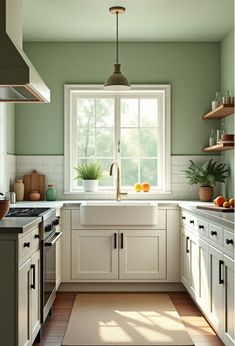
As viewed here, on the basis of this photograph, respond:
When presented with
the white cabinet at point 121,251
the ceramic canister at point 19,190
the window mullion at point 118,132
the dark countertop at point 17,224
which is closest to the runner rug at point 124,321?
the white cabinet at point 121,251

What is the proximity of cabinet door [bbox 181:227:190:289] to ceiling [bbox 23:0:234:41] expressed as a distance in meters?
2.04

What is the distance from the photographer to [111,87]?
4.46 m

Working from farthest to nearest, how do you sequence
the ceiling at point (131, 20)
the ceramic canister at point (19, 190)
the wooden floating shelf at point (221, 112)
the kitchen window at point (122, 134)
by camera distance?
the kitchen window at point (122, 134) < the ceramic canister at point (19, 190) < the wooden floating shelf at point (221, 112) < the ceiling at point (131, 20)

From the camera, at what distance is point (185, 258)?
4570 mm

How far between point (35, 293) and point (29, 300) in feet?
0.77

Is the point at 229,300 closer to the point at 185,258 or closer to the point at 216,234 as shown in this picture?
the point at 216,234

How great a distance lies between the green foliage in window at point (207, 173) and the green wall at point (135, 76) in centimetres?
28

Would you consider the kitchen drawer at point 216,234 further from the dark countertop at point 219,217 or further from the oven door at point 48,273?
the oven door at point 48,273

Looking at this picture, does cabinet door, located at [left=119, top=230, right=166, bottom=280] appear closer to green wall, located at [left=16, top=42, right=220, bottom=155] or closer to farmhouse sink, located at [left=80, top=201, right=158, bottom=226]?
farmhouse sink, located at [left=80, top=201, right=158, bottom=226]

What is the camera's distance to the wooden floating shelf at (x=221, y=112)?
459 cm

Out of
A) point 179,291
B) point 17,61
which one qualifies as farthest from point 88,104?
point 17,61

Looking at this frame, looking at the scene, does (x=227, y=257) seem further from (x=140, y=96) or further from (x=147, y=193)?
(x=140, y=96)

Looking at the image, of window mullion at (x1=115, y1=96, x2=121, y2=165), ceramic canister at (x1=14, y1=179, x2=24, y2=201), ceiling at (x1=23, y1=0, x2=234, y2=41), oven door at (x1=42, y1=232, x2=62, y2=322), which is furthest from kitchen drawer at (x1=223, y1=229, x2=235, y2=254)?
ceramic canister at (x1=14, y1=179, x2=24, y2=201)

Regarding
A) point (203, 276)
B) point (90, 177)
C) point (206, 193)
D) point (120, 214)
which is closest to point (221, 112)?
point (206, 193)
